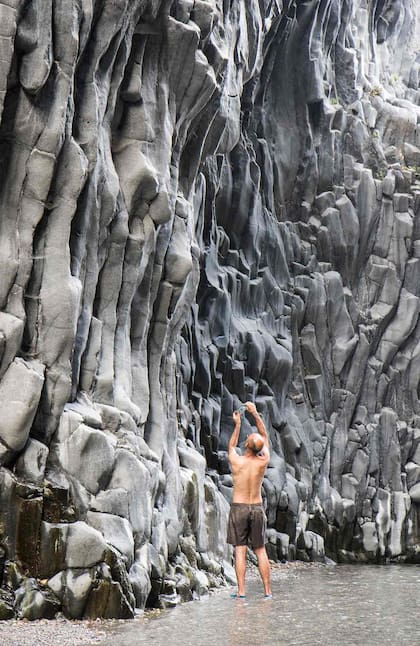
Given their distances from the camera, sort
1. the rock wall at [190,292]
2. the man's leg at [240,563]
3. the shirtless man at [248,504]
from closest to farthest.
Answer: the rock wall at [190,292] → the man's leg at [240,563] → the shirtless man at [248,504]

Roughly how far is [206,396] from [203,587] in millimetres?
9741

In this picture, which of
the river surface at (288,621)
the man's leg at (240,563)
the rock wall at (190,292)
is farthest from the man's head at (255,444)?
the river surface at (288,621)

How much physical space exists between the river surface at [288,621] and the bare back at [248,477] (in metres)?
1.47

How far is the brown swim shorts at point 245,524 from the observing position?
13.7 m

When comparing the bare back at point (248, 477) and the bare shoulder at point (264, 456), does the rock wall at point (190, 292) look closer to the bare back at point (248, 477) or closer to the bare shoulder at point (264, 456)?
the bare back at point (248, 477)

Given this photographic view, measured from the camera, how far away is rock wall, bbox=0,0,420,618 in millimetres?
12117

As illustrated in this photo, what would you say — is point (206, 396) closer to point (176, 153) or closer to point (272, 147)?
point (176, 153)

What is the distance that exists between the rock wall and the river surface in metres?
0.90

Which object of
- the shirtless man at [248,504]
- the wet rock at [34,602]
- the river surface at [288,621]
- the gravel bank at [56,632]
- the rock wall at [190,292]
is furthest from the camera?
the shirtless man at [248,504]

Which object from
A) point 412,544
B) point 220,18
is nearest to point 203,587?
point 220,18

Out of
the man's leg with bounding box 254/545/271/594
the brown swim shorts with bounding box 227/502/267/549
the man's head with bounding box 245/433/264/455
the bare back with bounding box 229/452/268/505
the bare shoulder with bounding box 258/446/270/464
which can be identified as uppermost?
the man's head with bounding box 245/433/264/455

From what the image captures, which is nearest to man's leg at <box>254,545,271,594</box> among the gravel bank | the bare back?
the bare back

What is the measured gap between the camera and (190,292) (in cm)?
1911

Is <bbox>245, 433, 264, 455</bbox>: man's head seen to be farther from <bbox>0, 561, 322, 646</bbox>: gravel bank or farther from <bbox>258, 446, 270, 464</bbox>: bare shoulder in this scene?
<bbox>0, 561, 322, 646</bbox>: gravel bank
